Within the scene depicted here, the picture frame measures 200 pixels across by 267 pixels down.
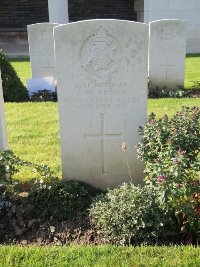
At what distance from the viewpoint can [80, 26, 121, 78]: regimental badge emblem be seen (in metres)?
4.00

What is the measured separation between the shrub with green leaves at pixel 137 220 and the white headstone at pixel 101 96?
2.87ft

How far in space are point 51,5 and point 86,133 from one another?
14.3 m

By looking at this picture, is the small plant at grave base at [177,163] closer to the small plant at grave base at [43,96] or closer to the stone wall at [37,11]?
the small plant at grave base at [43,96]

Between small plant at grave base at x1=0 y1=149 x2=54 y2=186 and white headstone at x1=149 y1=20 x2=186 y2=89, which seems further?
white headstone at x1=149 y1=20 x2=186 y2=89

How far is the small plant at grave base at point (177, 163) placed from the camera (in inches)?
126

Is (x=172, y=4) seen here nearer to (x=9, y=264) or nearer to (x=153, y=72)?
(x=153, y=72)

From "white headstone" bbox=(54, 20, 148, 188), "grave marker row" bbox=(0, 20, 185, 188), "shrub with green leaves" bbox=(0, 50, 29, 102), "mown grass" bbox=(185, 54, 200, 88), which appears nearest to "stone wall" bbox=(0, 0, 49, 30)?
"mown grass" bbox=(185, 54, 200, 88)

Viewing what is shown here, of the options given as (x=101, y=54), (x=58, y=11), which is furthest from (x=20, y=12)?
(x=101, y=54)

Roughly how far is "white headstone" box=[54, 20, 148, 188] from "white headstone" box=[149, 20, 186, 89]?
5219 mm

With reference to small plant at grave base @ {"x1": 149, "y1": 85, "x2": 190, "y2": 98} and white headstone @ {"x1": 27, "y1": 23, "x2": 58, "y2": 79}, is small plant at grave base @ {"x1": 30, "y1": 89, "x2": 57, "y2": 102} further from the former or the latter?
small plant at grave base @ {"x1": 149, "y1": 85, "x2": 190, "y2": 98}

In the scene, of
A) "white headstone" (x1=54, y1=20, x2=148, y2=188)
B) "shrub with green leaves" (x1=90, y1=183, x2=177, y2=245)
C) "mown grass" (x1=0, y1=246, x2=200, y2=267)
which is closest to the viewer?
"mown grass" (x1=0, y1=246, x2=200, y2=267)

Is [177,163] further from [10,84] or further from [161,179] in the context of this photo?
[10,84]

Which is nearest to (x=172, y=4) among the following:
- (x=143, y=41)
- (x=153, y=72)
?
(x=153, y=72)

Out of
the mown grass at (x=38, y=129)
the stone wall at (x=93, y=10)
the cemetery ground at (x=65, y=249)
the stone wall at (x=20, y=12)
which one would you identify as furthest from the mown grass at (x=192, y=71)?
the stone wall at (x=20, y=12)
